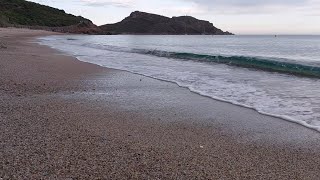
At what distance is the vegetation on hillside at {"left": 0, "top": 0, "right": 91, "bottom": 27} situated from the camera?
3464 inches

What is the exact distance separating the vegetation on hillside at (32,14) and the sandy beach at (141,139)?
82988 mm

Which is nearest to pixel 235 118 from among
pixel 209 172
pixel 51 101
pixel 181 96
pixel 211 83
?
pixel 181 96

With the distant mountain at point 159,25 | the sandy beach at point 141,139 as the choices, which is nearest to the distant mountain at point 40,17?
the distant mountain at point 159,25

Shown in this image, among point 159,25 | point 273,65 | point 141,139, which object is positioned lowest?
point 159,25

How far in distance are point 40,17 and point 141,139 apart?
103049mm

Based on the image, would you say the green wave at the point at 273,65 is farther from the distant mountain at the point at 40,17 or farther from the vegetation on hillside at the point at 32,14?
the distant mountain at the point at 40,17

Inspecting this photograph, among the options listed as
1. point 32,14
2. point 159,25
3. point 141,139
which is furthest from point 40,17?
point 141,139

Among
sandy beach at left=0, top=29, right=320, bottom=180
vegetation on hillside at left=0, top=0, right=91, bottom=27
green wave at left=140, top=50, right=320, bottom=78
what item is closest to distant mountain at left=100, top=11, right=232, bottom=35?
vegetation on hillside at left=0, top=0, right=91, bottom=27

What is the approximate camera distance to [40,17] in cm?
10050

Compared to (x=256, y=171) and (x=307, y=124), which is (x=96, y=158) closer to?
(x=256, y=171)

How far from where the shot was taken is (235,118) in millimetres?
5652

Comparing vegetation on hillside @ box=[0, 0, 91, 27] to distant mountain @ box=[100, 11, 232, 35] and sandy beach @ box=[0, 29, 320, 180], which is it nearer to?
distant mountain @ box=[100, 11, 232, 35]

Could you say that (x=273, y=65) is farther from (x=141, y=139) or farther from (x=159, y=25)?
(x=159, y=25)

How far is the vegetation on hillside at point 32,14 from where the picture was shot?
88.0 meters
